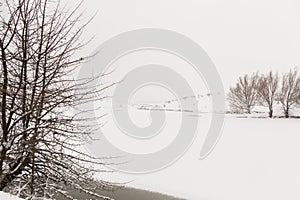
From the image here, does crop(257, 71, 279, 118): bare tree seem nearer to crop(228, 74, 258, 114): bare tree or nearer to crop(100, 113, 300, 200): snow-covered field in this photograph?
crop(228, 74, 258, 114): bare tree

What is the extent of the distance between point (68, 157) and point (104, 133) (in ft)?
42.2

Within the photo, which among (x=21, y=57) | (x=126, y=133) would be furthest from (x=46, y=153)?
(x=126, y=133)

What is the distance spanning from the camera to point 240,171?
45.0ft

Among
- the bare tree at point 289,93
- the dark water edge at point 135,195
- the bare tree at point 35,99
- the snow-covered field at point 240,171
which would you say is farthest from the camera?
the bare tree at point 289,93

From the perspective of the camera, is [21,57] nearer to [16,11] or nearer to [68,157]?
[16,11]

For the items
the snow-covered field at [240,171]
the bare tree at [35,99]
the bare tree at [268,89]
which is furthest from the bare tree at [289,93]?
the bare tree at [35,99]

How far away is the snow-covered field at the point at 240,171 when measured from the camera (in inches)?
483

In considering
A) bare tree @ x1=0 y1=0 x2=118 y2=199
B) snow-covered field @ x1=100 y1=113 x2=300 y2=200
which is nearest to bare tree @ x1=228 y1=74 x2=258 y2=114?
snow-covered field @ x1=100 y1=113 x2=300 y2=200

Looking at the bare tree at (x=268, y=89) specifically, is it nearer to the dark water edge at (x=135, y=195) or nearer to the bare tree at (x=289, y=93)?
the bare tree at (x=289, y=93)

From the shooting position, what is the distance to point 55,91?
434 centimetres

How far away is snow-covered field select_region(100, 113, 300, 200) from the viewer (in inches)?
483

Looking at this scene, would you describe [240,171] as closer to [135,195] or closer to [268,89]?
[135,195]

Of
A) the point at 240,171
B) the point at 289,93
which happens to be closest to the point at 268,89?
the point at 289,93

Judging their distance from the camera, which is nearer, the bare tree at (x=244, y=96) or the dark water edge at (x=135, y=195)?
the dark water edge at (x=135, y=195)
